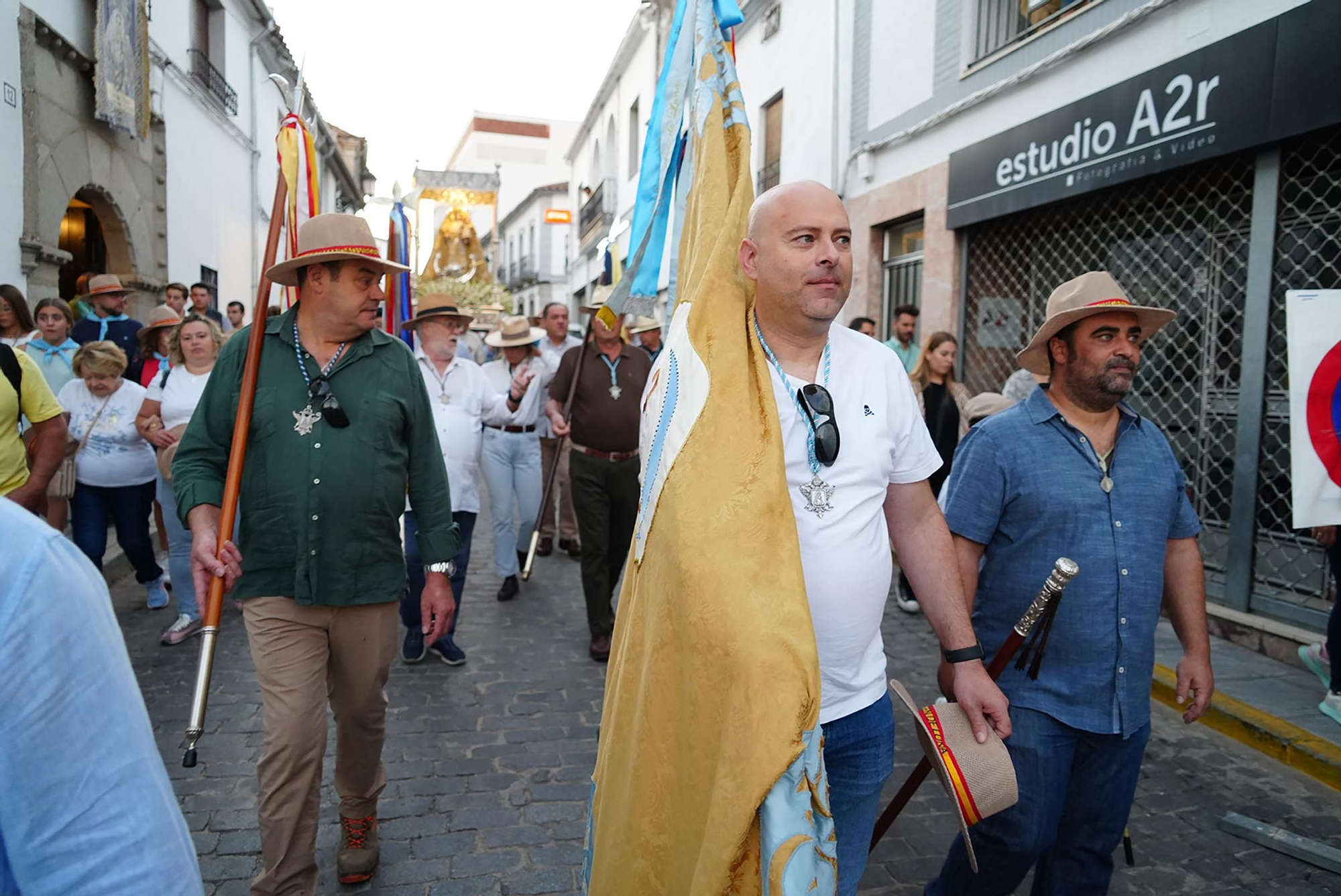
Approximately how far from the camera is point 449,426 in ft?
18.8

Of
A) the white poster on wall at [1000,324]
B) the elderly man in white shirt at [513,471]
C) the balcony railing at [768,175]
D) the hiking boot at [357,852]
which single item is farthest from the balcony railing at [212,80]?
the hiking boot at [357,852]

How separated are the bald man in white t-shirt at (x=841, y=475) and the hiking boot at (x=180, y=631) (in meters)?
4.95

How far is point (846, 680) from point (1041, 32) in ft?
26.4

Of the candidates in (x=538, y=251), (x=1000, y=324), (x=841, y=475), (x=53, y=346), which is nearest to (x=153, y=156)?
(x=53, y=346)

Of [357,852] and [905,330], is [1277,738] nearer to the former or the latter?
[357,852]

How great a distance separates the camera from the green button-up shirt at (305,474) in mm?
3092

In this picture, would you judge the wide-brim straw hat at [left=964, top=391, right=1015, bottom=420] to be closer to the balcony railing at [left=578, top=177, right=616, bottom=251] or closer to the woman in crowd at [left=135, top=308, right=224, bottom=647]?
the woman in crowd at [left=135, top=308, right=224, bottom=647]

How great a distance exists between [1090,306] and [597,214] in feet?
90.8

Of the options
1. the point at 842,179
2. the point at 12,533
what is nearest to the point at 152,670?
the point at 12,533

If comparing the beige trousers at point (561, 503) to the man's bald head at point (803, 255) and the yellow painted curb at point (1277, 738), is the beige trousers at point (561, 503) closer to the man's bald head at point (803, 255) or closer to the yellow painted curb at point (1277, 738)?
the yellow painted curb at point (1277, 738)

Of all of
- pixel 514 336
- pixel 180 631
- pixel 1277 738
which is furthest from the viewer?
pixel 514 336

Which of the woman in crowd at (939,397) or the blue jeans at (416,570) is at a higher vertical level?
the woman in crowd at (939,397)

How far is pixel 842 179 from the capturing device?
40.7 feet

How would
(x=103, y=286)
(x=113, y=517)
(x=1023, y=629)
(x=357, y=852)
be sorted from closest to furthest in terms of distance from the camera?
(x=1023, y=629) < (x=357, y=852) < (x=113, y=517) < (x=103, y=286)
